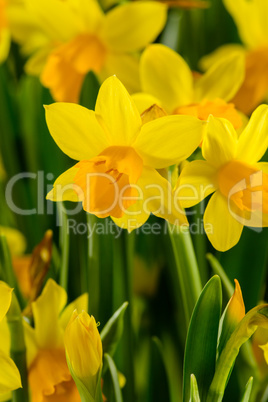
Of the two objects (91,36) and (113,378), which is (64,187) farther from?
(91,36)

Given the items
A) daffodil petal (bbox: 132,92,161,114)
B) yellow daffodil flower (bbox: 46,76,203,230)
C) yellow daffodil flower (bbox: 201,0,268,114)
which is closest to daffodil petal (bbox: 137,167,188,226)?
yellow daffodil flower (bbox: 46,76,203,230)

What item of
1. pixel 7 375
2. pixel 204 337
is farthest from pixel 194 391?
pixel 7 375

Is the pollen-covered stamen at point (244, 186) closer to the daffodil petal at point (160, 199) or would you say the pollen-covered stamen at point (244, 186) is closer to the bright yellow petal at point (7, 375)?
the daffodil petal at point (160, 199)

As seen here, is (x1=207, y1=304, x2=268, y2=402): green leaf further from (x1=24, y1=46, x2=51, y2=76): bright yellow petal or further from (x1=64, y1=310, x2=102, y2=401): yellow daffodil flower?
(x1=24, y1=46, x2=51, y2=76): bright yellow petal

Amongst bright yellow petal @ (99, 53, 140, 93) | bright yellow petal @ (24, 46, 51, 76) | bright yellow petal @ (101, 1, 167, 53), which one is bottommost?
bright yellow petal @ (99, 53, 140, 93)

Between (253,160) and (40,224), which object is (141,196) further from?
(40,224)

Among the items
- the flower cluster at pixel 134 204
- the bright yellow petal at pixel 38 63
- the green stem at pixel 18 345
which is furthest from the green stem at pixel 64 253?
the bright yellow petal at pixel 38 63
